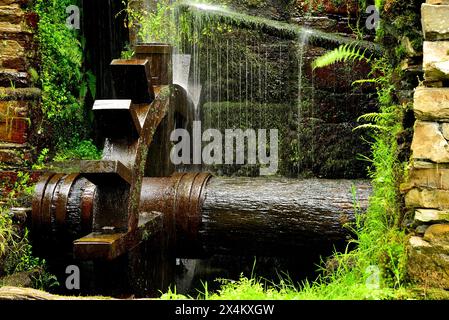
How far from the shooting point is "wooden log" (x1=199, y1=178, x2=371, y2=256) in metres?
4.32

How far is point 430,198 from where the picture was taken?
2891 millimetres

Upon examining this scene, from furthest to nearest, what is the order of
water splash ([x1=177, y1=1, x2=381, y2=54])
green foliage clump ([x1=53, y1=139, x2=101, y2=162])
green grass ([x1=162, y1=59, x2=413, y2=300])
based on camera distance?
1. green foliage clump ([x1=53, y1=139, x2=101, y2=162])
2. water splash ([x1=177, y1=1, x2=381, y2=54])
3. green grass ([x1=162, y1=59, x2=413, y2=300])

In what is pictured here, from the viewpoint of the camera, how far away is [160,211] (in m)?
4.71

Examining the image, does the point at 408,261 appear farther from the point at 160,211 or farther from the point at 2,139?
the point at 2,139

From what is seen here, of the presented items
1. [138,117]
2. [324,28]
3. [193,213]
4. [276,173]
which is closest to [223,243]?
[193,213]

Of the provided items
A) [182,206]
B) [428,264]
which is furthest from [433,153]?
[182,206]

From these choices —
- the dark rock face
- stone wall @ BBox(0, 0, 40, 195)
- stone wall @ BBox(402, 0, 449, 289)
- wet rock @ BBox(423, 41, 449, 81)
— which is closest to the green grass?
stone wall @ BBox(402, 0, 449, 289)

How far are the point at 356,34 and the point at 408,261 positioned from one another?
3.48 m

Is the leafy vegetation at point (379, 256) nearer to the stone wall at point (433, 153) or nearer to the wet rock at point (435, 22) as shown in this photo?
the stone wall at point (433, 153)

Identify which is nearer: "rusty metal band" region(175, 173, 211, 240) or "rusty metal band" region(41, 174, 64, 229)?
"rusty metal band" region(175, 173, 211, 240)

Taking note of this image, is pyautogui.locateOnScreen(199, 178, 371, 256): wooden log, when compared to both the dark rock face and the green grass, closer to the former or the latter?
the green grass

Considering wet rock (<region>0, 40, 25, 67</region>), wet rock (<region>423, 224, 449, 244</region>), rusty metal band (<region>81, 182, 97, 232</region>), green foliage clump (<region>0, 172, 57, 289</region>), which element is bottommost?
green foliage clump (<region>0, 172, 57, 289</region>)

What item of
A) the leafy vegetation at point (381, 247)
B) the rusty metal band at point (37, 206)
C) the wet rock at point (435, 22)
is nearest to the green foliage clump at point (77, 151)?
the rusty metal band at point (37, 206)

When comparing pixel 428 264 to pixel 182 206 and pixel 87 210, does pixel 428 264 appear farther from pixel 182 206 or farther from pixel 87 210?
pixel 87 210
